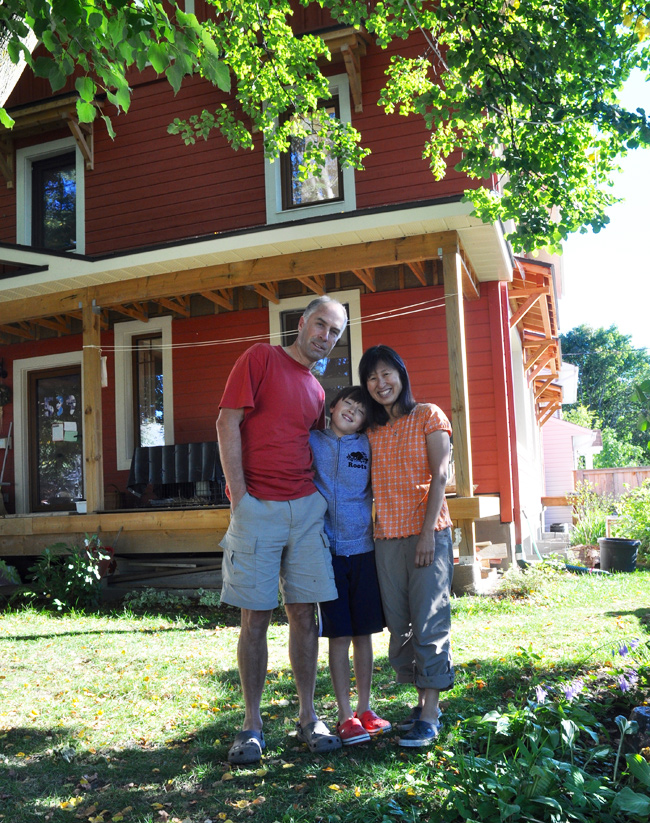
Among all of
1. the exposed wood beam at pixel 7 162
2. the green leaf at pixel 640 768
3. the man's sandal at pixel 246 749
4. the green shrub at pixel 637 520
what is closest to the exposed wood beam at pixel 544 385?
the green shrub at pixel 637 520

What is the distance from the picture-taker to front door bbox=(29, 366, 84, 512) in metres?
10.9

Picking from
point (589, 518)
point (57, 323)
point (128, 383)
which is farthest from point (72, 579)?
point (589, 518)

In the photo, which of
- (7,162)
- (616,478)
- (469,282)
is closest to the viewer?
(469,282)

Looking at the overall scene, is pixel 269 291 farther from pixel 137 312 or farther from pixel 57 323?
pixel 57 323

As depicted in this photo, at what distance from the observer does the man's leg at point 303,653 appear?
321 cm

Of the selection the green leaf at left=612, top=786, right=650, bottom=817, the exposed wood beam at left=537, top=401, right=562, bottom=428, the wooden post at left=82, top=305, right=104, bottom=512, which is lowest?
the green leaf at left=612, top=786, right=650, bottom=817

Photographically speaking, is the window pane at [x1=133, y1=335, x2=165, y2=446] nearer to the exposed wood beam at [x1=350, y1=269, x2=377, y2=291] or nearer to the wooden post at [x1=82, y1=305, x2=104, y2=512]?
the wooden post at [x1=82, y1=305, x2=104, y2=512]

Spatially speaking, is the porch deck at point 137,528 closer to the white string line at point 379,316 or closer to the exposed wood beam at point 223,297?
the white string line at point 379,316

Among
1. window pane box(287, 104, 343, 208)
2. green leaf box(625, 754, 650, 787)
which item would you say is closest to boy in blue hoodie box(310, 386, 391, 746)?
green leaf box(625, 754, 650, 787)

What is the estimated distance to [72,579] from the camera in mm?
7496

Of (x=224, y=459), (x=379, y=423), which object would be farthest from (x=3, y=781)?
(x=379, y=423)

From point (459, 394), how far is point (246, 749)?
4.65 metres

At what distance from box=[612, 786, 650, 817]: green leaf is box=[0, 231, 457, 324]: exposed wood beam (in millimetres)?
5909

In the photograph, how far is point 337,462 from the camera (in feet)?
11.1
